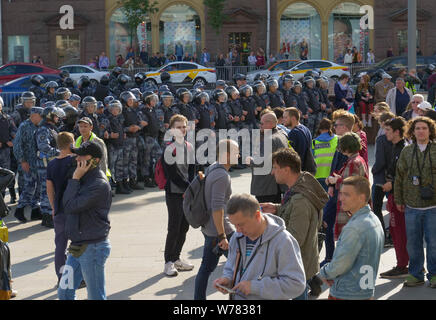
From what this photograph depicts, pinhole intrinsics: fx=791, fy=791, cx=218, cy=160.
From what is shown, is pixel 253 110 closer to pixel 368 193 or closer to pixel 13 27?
pixel 368 193

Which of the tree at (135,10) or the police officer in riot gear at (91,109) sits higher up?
the tree at (135,10)

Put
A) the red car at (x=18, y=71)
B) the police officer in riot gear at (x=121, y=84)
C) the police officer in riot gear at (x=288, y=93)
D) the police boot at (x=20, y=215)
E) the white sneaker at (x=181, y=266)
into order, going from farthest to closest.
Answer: the red car at (x=18, y=71)
the police officer in riot gear at (x=121, y=84)
the police officer in riot gear at (x=288, y=93)
the police boot at (x=20, y=215)
the white sneaker at (x=181, y=266)

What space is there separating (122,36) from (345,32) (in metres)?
12.2

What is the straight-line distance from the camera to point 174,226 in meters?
9.03

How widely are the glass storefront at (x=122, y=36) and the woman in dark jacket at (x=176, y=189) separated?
34.3 metres

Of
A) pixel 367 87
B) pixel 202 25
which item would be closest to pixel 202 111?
pixel 367 87

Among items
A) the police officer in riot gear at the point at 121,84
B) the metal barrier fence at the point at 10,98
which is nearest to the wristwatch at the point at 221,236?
the police officer in riot gear at the point at 121,84

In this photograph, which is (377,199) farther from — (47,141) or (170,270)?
(47,141)

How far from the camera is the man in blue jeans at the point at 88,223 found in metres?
6.56

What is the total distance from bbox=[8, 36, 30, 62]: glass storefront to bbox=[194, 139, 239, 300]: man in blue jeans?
3709cm

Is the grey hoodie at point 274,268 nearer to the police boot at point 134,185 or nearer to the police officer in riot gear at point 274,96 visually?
the police boot at point 134,185

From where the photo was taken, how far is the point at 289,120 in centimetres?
968

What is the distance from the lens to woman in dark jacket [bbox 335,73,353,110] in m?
20.9

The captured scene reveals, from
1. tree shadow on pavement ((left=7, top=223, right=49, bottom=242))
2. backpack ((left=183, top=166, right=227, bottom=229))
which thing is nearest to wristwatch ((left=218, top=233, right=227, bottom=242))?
backpack ((left=183, top=166, right=227, bottom=229))
